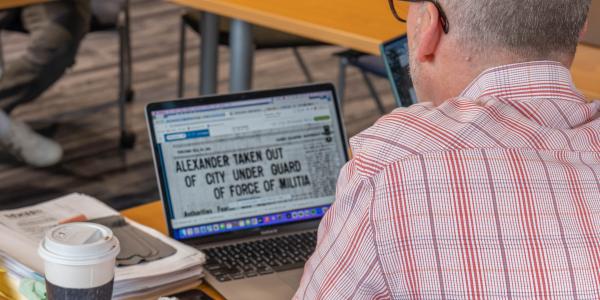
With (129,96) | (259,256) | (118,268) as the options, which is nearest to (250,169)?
(259,256)

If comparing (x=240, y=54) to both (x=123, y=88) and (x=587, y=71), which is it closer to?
(x=123, y=88)

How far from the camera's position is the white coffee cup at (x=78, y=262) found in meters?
1.26

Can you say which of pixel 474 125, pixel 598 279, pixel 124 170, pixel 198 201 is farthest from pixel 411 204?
pixel 124 170

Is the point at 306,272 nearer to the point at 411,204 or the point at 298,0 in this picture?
the point at 411,204

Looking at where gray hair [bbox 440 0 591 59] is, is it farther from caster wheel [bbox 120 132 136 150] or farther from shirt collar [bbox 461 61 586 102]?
caster wheel [bbox 120 132 136 150]

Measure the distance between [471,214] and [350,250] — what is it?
144 millimetres

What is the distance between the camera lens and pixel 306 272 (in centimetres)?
131

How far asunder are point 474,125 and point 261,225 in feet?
2.57

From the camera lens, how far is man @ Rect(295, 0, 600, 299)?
112 cm

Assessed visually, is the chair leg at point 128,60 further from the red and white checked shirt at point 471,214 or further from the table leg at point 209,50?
the red and white checked shirt at point 471,214

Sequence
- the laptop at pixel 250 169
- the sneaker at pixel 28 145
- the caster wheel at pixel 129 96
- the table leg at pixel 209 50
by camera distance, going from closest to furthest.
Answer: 1. the laptop at pixel 250 169
2. the table leg at pixel 209 50
3. the sneaker at pixel 28 145
4. the caster wheel at pixel 129 96

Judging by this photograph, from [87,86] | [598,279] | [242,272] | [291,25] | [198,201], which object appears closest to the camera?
[598,279]

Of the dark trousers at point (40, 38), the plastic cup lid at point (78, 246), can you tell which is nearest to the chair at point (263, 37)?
the dark trousers at point (40, 38)

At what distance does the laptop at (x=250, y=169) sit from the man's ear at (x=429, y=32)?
580 millimetres
